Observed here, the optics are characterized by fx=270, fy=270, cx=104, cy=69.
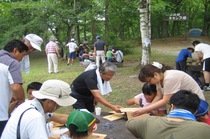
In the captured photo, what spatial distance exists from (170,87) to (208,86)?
5101 millimetres

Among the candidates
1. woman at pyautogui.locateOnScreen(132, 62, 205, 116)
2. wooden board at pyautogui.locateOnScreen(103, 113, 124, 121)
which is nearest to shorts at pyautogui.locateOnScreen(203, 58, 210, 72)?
woman at pyautogui.locateOnScreen(132, 62, 205, 116)

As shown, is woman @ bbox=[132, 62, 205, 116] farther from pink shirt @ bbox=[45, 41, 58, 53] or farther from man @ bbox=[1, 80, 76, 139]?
pink shirt @ bbox=[45, 41, 58, 53]

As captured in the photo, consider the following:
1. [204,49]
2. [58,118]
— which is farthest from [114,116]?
[204,49]

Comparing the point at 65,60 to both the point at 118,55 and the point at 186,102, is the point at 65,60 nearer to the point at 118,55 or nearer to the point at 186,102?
the point at 118,55

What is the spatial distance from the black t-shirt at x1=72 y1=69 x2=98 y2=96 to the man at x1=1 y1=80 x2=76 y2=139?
55.9 inches

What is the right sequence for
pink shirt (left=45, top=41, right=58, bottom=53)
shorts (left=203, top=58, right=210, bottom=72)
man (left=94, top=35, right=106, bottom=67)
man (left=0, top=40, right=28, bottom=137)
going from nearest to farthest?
man (left=0, top=40, right=28, bottom=137) → shorts (left=203, top=58, right=210, bottom=72) → pink shirt (left=45, top=41, right=58, bottom=53) → man (left=94, top=35, right=106, bottom=67)

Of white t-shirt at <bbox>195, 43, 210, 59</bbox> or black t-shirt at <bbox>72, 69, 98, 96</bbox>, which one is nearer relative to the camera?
black t-shirt at <bbox>72, 69, 98, 96</bbox>

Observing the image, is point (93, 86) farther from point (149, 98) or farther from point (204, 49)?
point (204, 49)

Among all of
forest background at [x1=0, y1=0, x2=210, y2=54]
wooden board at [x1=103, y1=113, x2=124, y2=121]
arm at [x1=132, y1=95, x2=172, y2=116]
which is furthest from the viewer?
forest background at [x1=0, y1=0, x2=210, y2=54]

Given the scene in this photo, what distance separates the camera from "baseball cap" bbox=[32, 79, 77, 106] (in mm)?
2008

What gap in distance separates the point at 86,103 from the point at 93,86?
1.41 feet

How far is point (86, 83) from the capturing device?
3.55 m

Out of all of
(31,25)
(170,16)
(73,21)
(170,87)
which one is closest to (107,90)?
(170,87)

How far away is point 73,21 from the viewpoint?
16.3 m
